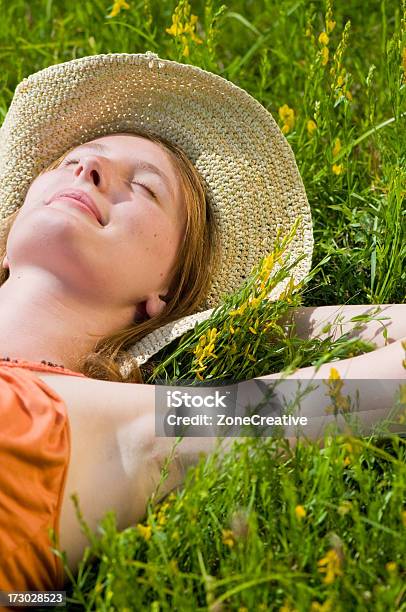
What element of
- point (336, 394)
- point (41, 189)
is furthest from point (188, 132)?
point (336, 394)

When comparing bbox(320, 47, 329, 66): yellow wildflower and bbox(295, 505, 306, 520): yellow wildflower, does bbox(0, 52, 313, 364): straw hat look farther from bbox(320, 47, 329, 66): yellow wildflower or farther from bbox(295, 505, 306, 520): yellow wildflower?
bbox(295, 505, 306, 520): yellow wildflower

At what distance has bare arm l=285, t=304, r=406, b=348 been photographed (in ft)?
8.77

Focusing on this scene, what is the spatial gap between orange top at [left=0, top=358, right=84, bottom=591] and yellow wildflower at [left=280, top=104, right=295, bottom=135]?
146 cm

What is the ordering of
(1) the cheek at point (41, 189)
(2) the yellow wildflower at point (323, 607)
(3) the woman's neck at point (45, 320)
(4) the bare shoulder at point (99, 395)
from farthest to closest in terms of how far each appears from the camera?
(1) the cheek at point (41, 189)
(3) the woman's neck at point (45, 320)
(4) the bare shoulder at point (99, 395)
(2) the yellow wildflower at point (323, 607)

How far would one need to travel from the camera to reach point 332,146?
3166 mm

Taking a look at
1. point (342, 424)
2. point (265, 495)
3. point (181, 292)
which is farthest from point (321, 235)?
point (265, 495)

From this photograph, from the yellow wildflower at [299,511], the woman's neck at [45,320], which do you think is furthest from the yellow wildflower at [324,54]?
the yellow wildflower at [299,511]

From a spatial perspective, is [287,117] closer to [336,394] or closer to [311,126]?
[311,126]

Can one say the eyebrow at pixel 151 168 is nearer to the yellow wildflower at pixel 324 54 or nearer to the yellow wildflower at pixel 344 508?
the yellow wildflower at pixel 324 54

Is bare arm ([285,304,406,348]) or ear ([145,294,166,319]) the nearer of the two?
bare arm ([285,304,406,348])

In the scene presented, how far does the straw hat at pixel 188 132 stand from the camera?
2967 mm

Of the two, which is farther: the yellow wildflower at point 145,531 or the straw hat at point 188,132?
the straw hat at point 188,132

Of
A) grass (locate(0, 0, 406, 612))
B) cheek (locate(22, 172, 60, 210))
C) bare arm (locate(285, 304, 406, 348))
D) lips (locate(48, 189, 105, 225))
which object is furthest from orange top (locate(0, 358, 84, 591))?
bare arm (locate(285, 304, 406, 348))

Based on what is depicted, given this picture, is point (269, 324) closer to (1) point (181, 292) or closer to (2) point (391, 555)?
(1) point (181, 292)
